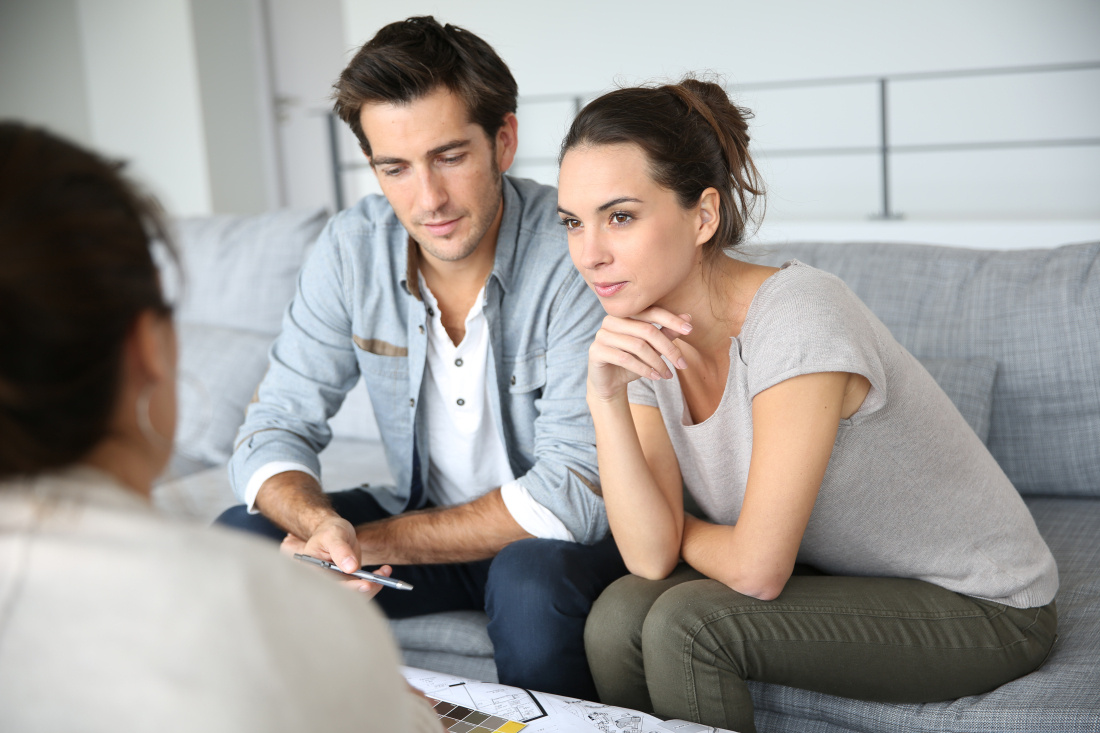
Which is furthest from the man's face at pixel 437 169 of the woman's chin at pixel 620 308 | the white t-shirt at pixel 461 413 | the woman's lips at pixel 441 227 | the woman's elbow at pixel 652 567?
the woman's elbow at pixel 652 567

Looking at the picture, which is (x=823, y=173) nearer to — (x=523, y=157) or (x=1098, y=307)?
(x=523, y=157)

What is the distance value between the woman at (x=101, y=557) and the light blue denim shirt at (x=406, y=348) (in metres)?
0.95

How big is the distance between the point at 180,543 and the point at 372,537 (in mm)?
985

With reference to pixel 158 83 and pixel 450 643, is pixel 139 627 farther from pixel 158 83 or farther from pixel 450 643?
pixel 158 83

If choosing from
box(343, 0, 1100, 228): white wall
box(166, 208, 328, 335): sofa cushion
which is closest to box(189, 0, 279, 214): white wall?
box(343, 0, 1100, 228): white wall

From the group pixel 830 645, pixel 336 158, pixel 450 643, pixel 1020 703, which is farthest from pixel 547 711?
pixel 336 158

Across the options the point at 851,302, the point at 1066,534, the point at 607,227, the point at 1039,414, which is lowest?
the point at 1066,534

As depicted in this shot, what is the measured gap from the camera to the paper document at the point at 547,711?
1.04 m

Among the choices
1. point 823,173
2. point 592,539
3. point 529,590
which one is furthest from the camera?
point 823,173

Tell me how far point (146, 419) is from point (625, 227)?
80 centimetres

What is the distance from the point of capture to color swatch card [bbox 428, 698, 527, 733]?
103cm

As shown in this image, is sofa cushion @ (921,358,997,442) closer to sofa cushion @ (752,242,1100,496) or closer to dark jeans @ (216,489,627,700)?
sofa cushion @ (752,242,1100,496)

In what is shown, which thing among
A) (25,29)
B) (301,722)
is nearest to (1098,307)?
(301,722)

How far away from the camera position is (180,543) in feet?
1.73
